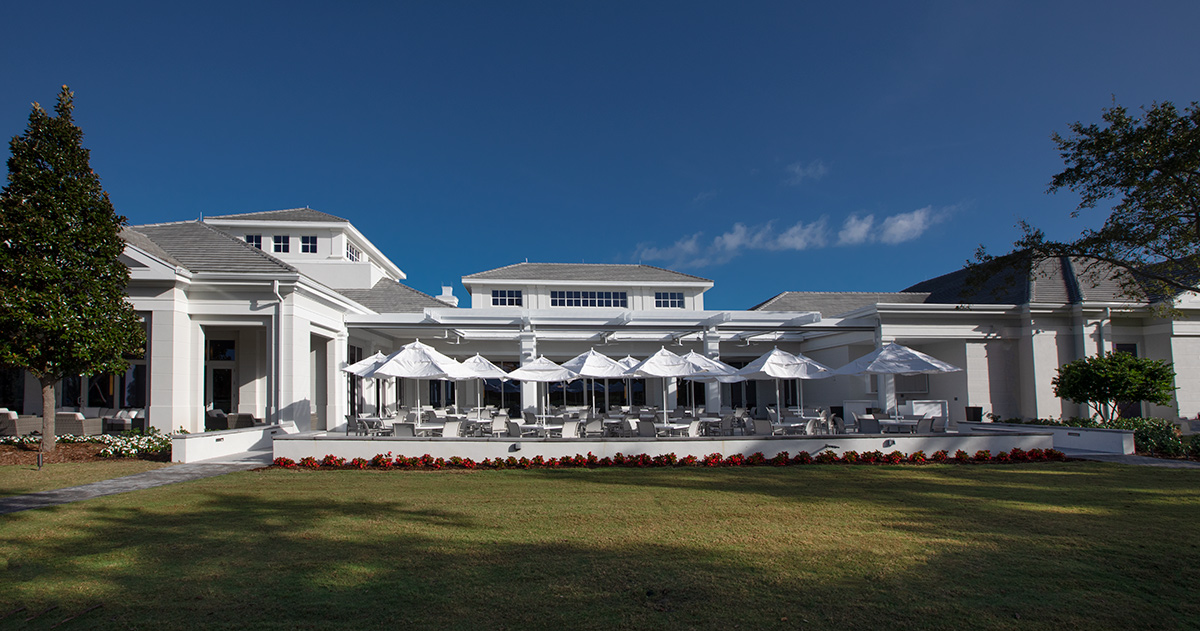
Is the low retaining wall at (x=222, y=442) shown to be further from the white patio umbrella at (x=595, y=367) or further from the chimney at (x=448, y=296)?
the chimney at (x=448, y=296)

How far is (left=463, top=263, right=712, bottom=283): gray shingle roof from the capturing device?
37.4 m

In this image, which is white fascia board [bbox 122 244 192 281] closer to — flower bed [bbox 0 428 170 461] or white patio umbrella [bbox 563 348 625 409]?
flower bed [bbox 0 428 170 461]

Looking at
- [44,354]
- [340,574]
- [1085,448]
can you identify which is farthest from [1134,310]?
[44,354]

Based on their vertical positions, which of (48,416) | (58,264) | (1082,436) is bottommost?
A: (1082,436)

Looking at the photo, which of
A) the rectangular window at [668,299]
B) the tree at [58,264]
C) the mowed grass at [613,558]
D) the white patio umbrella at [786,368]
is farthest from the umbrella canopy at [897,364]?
the rectangular window at [668,299]

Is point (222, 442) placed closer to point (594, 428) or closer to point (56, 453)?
point (56, 453)

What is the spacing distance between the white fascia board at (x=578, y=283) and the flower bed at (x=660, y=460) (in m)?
22.5

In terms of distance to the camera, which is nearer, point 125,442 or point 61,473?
point 61,473

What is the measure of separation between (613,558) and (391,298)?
22222mm

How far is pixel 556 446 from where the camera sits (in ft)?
46.5

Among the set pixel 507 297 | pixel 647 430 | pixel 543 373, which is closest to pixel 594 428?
pixel 647 430

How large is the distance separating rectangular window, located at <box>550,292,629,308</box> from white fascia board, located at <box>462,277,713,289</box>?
671 mm

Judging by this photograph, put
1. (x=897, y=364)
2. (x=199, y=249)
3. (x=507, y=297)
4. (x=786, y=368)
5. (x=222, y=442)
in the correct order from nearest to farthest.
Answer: (x=222, y=442), (x=897, y=364), (x=786, y=368), (x=199, y=249), (x=507, y=297)

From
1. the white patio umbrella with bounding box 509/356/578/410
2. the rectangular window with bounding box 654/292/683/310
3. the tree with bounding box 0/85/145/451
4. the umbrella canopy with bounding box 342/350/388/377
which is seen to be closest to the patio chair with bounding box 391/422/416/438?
the umbrella canopy with bounding box 342/350/388/377
